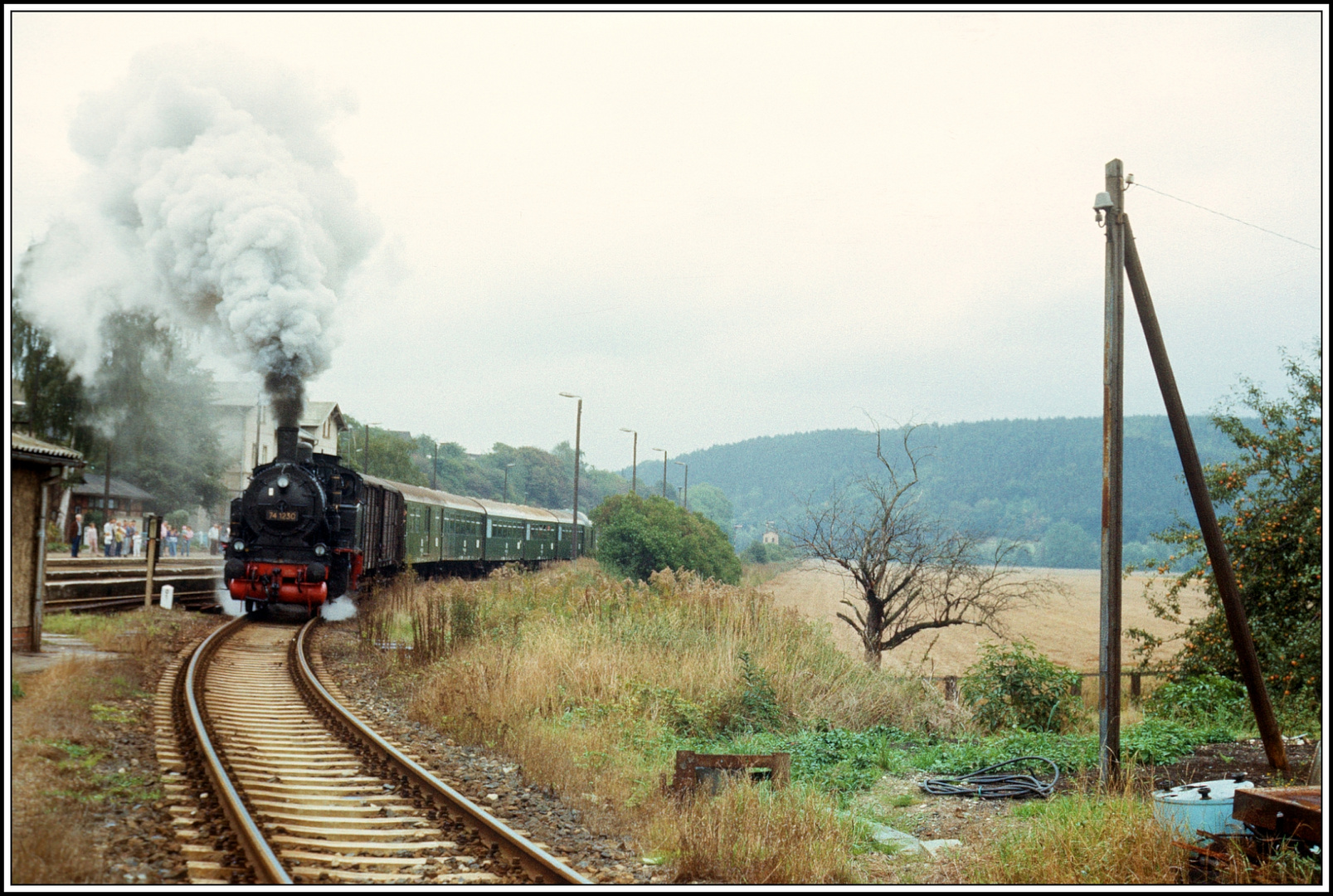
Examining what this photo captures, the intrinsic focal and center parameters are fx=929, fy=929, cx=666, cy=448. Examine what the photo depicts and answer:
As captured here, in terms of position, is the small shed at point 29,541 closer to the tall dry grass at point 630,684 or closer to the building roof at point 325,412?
the tall dry grass at point 630,684

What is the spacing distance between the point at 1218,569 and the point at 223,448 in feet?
92.4

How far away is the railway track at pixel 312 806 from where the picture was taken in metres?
5.07

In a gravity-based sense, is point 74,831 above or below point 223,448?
below

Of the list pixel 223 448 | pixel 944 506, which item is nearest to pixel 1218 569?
pixel 944 506

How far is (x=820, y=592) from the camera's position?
3547cm

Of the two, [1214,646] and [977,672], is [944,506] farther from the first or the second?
[977,672]

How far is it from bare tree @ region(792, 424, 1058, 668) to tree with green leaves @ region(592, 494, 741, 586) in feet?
49.5

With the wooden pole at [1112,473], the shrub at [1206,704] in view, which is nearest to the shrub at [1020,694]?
the shrub at [1206,704]

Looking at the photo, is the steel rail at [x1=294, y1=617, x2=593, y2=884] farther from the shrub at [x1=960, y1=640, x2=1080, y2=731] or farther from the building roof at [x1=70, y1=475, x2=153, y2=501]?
the building roof at [x1=70, y1=475, x2=153, y2=501]

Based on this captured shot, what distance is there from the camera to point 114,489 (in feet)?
69.5

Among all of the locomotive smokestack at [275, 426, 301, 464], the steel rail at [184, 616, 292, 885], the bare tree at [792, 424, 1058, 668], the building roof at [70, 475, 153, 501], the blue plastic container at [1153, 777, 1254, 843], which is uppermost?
the locomotive smokestack at [275, 426, 301, 464]

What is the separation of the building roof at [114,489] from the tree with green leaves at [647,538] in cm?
1535

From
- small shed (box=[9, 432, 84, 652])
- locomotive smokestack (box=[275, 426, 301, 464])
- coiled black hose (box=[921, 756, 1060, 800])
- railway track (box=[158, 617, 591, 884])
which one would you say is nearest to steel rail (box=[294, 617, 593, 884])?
railway track (box=[158, 617, 591, 884])

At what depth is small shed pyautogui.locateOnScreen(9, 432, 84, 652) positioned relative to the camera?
920 centimetres
